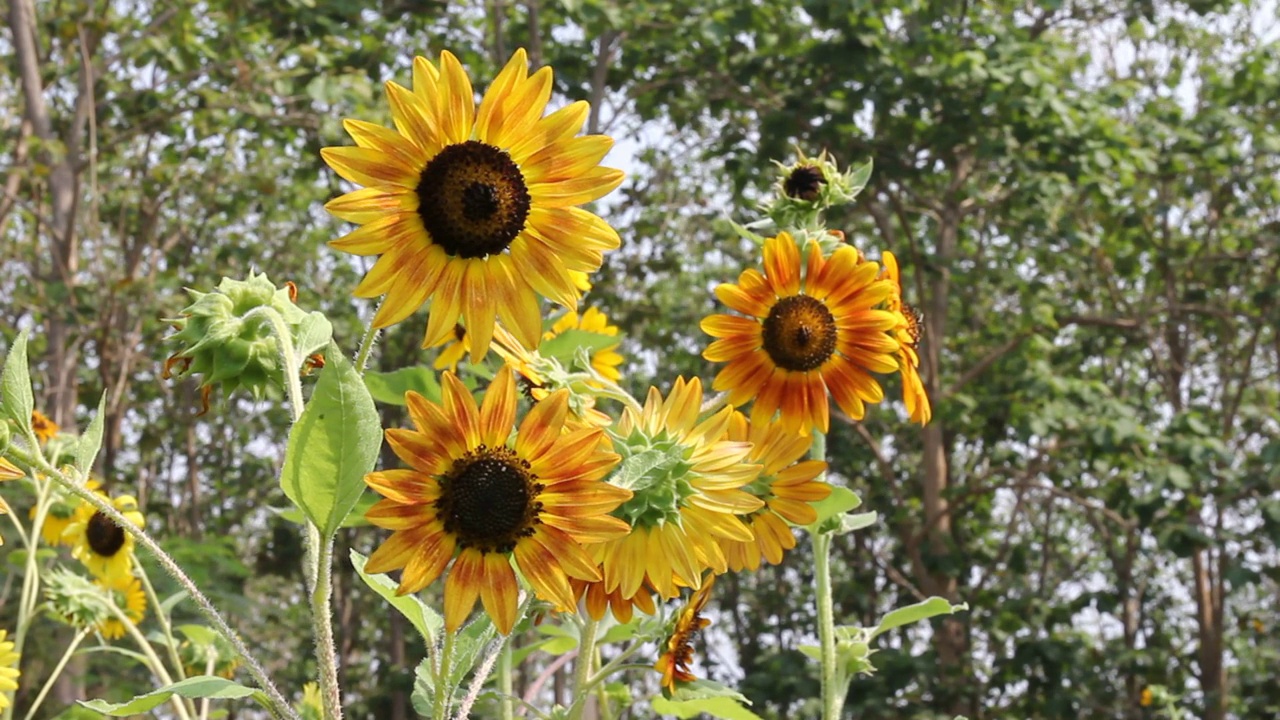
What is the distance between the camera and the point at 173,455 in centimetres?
805

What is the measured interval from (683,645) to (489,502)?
381 millimetres

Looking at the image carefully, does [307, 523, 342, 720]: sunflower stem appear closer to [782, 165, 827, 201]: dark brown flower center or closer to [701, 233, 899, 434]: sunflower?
[701, 233, 899, 434]: sunflower

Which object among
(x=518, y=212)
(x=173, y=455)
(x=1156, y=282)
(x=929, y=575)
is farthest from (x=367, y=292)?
(x=173, y=455)

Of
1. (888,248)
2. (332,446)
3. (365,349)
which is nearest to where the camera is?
(332,446)

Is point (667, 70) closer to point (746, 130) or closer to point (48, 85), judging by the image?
point (746, 130)

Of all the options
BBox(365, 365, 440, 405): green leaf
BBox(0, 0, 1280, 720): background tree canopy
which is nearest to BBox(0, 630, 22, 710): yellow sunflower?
BBox(365, 365, 440, 405): green leaf

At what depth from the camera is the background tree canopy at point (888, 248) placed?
4918 millimetres

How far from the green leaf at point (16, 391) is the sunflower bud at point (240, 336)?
0.07 metres

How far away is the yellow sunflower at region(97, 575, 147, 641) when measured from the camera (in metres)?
1.91

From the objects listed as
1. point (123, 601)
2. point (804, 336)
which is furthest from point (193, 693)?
point (123, 601)

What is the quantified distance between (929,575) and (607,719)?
5.06 meters

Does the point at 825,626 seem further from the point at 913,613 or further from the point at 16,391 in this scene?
the point at 16,391

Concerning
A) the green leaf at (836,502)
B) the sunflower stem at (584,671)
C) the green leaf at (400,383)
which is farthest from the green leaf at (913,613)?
the green leaf at (400,383)

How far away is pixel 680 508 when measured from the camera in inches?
29.5
